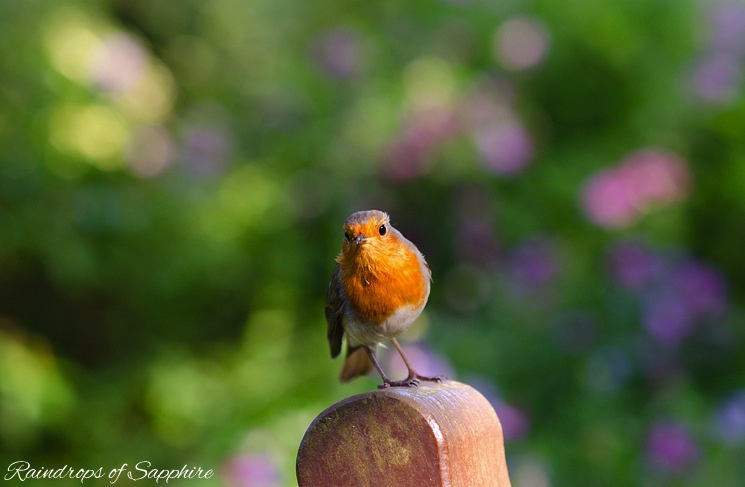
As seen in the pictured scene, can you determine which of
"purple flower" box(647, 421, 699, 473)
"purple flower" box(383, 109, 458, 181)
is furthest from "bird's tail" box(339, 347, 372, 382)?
"purple flower" box(383, 109, 458, 181)

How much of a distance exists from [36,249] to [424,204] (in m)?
1.80

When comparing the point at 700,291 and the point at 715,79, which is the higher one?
the point at 715,79

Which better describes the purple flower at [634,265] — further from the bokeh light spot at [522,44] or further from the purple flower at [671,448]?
the bokeh light spot at [522,44]

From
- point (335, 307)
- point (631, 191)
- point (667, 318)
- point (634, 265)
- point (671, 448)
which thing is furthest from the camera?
point (631, 191)

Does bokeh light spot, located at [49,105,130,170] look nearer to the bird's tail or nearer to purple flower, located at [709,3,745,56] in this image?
the bird's tail

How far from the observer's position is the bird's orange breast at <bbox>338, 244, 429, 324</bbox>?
6.02 ft

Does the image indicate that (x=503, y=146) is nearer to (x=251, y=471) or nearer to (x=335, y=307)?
(x=251, y=471)

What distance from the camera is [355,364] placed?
225cm

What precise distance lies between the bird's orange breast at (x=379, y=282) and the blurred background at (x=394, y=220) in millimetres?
1502

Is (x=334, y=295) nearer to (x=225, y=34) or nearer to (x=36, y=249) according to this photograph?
(x=36, y=249)

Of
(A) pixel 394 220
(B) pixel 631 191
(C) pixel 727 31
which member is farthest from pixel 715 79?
(A) pixel 394 220

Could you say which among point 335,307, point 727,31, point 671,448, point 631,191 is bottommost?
point 671,448

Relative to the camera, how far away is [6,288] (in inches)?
174

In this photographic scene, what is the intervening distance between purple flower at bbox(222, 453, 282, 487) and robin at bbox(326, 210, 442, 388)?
1174mm
